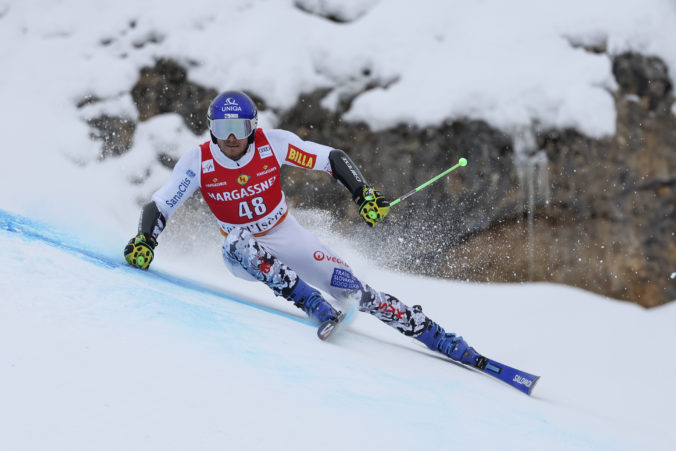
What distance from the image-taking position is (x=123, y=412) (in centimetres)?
181

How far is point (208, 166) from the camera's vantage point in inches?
150

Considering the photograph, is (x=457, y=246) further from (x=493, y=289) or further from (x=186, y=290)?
(x=186, y=290)

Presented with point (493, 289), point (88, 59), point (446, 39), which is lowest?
point (493, 289)

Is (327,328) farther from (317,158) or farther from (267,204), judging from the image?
(317,158)

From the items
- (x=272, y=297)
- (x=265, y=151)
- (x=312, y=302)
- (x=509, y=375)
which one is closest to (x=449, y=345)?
(x=509, y=375)

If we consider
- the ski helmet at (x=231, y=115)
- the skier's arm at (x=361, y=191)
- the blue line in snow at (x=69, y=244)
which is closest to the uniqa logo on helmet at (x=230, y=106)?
the ski helmet at (x=231, y=115)

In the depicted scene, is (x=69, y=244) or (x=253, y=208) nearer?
(x=69, y=244)

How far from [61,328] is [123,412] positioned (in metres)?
0.52

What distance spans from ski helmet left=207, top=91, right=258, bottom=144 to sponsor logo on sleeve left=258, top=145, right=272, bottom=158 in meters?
0.19

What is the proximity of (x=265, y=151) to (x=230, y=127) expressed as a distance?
306 mm

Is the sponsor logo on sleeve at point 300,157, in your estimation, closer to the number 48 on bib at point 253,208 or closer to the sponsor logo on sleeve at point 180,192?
the number 48 on bib at point 253,208

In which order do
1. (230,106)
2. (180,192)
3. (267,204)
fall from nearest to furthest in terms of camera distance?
(230,106) → (180,192) → (267,204)

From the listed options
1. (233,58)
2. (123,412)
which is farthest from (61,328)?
(233,58)

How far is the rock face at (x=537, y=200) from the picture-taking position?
588cm
